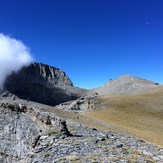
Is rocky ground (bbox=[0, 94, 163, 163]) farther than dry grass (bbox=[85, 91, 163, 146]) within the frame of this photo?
No

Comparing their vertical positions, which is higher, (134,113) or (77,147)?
(134,113)

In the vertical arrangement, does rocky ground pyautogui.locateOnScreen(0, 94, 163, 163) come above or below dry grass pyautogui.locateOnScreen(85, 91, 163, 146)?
below

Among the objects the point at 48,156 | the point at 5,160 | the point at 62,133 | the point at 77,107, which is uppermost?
the point at 77,107

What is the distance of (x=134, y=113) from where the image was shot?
71.4 m

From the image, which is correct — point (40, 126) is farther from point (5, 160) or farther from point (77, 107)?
point (77, 107)

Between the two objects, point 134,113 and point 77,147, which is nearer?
point 77,147

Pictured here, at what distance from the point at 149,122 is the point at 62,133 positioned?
46204mm

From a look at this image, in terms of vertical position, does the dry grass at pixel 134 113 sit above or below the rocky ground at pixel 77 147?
above

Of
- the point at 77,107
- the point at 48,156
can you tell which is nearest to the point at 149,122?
the point at 77,107

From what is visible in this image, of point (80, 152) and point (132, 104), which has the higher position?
point (132, 104)

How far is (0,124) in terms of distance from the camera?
1245 inches

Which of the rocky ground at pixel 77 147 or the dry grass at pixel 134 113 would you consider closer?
the rocky ground at pixel 77 147

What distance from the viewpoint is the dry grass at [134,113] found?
192 feet

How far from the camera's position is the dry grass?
5857 centimetres
